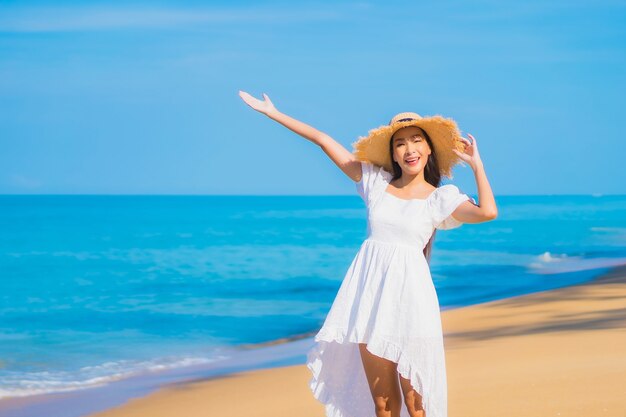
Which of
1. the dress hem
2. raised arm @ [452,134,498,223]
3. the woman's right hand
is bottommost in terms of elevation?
the dress hem

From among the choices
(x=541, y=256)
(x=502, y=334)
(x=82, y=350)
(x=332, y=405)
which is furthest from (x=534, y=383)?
(x=541, y=256)


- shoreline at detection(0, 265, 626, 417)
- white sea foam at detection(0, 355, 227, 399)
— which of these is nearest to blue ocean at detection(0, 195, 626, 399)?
white sea foam at detection(0, 355, 227, 399)

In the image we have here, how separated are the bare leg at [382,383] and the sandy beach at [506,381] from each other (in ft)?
4.87

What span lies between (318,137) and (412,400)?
1.29 m

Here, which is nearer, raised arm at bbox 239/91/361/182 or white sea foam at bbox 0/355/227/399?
raised arm at bbox 239/91/361/182

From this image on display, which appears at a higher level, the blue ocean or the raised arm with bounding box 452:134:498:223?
the blue ocean

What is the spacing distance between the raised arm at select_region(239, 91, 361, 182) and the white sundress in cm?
26

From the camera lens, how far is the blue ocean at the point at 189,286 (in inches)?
466

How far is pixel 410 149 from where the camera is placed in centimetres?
461

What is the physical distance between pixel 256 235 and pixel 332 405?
4040 centimetres

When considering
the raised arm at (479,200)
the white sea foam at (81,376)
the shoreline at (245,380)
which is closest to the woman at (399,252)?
the raised arm at (479,200)

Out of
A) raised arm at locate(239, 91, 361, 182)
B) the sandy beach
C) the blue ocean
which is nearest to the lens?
raised arm at locate(239, 91, 361, 182)

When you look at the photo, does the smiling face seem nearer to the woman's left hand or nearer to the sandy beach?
the woman's left hand

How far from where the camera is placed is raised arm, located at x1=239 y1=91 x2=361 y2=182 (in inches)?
187
